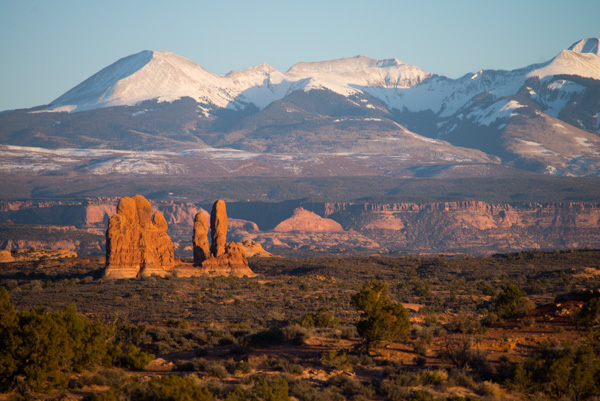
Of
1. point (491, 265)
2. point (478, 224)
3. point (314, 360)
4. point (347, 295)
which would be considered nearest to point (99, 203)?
point (478, 224)

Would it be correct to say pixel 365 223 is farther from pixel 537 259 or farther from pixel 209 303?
pixel 209 303

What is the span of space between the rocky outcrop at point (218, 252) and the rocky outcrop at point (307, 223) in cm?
11016

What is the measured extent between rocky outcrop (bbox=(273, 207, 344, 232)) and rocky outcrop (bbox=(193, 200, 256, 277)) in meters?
110

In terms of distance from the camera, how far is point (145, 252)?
180 feet

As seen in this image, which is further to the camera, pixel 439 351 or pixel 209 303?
pixel 209 303

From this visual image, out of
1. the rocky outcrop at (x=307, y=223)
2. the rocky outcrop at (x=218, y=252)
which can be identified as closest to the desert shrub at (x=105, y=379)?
A: the rocky outcrop at (x=218, y=252)

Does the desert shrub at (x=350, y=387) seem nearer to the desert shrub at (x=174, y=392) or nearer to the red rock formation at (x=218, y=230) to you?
the desert shrub at (x=174, y=392)

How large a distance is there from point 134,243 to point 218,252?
829cm

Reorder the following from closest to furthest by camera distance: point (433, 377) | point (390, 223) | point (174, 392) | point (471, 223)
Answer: point (174, 392), point (433, 377), point (471, 223), point (390, 223)

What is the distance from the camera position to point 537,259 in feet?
233

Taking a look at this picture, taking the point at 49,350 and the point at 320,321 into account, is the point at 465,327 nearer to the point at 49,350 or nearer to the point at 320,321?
the point at 320,321

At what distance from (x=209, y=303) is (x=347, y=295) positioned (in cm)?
900

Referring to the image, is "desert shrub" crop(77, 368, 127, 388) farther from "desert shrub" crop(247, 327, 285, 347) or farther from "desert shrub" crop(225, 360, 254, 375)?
"desert shrub" crop(247, 327, 285, 347)

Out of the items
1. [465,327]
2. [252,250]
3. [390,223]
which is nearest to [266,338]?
[465,327]
